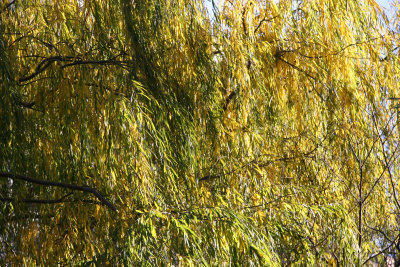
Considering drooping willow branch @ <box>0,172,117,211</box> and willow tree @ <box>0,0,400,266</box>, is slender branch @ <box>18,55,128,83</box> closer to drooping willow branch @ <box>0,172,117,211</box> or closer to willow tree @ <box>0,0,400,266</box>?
willow tree @ <box>0,0,400,266</box>

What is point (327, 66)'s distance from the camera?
3.18 metres

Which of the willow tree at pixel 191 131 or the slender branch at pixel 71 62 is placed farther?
the slender branch at pixel 71 62

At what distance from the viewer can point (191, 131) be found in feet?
8.16

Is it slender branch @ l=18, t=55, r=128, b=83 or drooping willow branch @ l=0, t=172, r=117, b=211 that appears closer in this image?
drooping willow branch @ l=0, t=172, r=117, b=211

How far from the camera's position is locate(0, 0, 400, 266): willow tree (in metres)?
2.22

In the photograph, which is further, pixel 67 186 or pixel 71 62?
pixel 71 62

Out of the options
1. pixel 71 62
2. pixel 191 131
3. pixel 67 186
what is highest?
pixel 71 62

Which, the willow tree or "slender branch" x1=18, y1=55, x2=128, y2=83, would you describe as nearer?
the willow tree

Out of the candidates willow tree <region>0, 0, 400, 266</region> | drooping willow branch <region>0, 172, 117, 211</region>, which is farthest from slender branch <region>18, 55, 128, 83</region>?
drooping willow branch <region>0, 172, 117, 211</region>

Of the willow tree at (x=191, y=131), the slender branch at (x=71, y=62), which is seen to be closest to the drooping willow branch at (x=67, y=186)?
the willow tree at (x=191, y=131)

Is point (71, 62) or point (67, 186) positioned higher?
point (71, 62)

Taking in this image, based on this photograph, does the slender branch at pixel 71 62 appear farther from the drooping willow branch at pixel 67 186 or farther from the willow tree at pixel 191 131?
the drooping willow branch at pixel 67 186

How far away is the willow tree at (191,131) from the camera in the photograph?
2217mm

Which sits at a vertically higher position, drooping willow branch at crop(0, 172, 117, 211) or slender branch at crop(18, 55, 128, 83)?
slender branch at crop(18, 55, 128, 83)
